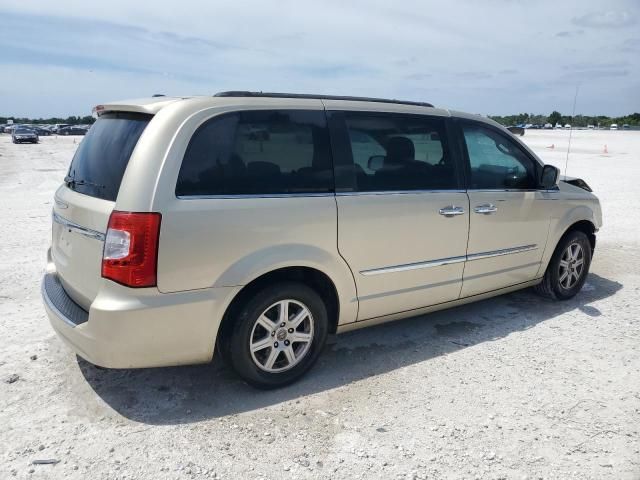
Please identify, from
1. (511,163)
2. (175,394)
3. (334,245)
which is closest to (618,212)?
(511,163)

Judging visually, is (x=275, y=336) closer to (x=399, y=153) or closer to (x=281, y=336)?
(x=281, y=336)

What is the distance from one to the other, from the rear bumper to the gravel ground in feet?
1.32

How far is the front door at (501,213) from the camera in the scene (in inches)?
167

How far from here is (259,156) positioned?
3.16 m

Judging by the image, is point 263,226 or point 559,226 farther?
point 559,226

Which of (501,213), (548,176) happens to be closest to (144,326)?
(501,213)

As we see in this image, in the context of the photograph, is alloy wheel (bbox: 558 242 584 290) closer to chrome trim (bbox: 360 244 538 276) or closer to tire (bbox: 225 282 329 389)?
chrome trim (bbox: 360 244 538 276)

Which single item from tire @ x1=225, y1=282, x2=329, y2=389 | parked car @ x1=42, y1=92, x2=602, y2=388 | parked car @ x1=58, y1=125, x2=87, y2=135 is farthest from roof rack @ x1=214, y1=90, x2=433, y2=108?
parked car @ x1=58, y1=125, x2=87, y2=135

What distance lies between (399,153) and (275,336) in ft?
5.36

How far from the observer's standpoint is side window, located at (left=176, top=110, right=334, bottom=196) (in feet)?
9.72

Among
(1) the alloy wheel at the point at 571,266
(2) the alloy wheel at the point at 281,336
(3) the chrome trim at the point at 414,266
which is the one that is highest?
→ (3) the chrome trim at the point at 414,266

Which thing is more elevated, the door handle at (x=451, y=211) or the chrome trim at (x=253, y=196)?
the chrome trim at (x=253, y=196)

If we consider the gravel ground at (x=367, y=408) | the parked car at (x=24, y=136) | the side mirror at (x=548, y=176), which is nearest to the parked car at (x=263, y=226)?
the gravel ground at (x=367, y=408)

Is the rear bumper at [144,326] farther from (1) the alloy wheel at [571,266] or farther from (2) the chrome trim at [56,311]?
(1) the alloy wheel at [571,266]
